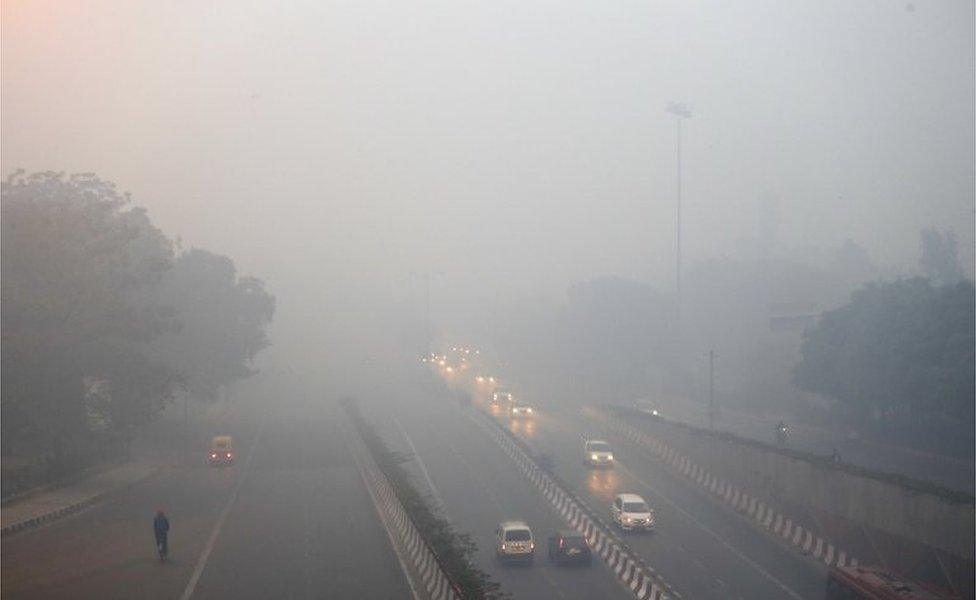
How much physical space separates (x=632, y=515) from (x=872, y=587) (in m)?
10.2

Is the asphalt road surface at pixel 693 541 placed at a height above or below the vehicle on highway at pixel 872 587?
below

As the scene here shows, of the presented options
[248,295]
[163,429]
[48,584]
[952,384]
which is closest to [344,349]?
[248,295]

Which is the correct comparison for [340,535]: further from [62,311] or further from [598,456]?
[62,311]

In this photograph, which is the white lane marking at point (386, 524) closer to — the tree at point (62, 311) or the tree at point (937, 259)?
the tree at point (62, 311)

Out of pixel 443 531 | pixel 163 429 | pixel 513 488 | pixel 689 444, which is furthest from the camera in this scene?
A: pixel 163 429

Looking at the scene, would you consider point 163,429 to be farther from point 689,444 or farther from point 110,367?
point 689,444

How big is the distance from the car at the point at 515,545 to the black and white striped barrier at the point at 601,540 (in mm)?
1899

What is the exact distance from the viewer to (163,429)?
213 feet

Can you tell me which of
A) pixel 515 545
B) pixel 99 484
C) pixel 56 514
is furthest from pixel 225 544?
pixel 99 484

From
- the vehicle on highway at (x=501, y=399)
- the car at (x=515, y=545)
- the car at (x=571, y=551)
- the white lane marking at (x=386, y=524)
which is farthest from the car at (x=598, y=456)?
the vehicle on highway at (x=501, y=399)

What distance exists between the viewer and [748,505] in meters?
32.8

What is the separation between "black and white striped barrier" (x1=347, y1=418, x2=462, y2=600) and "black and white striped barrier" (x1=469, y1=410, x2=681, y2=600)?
13.8ft

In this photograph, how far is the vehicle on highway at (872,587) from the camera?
60.2ft

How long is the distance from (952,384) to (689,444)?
519 inches
